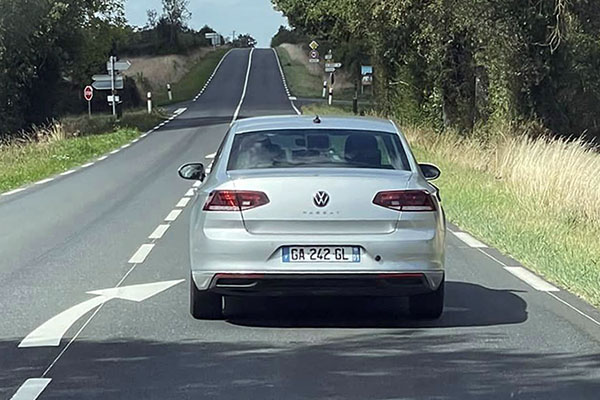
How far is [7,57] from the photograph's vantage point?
43906 mm

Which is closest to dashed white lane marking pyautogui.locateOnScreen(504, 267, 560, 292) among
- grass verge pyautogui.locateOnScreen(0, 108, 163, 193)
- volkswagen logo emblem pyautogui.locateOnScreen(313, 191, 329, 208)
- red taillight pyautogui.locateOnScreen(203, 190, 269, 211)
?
volkswagen logo emblem pyautogui.locateOnScreen(313, 191, 329, 208)

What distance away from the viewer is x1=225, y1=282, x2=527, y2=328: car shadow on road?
28.2 feet

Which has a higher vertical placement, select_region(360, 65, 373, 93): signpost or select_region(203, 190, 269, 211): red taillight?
select_region(203, 190, 269, 211): red taillight

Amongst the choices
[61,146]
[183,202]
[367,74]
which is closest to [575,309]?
[183,202]

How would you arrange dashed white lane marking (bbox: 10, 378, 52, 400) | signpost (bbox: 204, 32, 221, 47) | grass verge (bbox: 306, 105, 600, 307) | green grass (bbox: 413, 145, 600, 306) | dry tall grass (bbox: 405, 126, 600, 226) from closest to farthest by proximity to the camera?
dashed white lane marking (bbox: 10, 378, 52, 400), green grass (bbox: 413, 145, 600, 306), grass verge (bbox: 306, 105, 600, 307), dry tall grass (bbox: 405, 126, 600, 226), signpost (bbox: 204, 32, 221, 47)

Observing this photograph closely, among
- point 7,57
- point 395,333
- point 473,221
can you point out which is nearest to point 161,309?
point 395,333

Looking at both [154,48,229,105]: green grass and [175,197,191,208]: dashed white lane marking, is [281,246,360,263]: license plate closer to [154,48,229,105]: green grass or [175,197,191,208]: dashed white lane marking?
[175,197,191,208]: dashed white lane marking

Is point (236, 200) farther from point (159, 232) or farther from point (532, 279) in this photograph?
point (159, 232)

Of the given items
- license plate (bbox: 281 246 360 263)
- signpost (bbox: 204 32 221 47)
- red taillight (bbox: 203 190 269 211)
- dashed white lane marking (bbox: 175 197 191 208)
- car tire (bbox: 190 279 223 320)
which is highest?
red taillight (bbox: 203 190 269 211)

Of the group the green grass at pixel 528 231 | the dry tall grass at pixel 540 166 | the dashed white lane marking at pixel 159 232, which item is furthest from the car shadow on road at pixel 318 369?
the dry tall grass at pixel 540 166

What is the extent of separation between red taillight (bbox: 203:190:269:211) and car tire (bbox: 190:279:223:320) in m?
0.72

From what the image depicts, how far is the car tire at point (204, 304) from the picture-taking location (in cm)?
853

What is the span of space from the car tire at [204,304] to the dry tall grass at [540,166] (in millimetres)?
7552

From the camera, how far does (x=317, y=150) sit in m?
8.67
